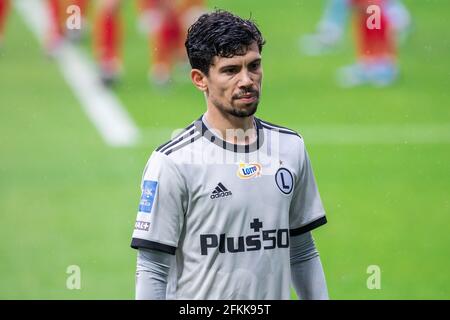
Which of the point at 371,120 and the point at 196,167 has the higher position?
the point at 371,120

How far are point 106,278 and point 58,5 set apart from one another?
402 inches

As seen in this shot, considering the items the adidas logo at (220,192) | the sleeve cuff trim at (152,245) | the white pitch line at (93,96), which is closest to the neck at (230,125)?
the adidas logo at (220,192)

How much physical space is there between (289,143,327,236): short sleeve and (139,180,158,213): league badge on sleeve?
0.65 metres

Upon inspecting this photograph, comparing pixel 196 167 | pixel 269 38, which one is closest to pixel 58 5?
pixel 269 38

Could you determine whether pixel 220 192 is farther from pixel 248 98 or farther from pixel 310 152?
pixel 310 152

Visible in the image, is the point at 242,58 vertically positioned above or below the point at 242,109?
above

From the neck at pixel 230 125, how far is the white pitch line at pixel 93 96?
33.7 ft

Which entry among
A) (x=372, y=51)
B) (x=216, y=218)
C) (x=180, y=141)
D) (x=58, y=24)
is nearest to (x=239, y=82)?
(x=180, y=141)

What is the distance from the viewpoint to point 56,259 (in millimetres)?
10703

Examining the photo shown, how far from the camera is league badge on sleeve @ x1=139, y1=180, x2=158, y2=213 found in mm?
5023

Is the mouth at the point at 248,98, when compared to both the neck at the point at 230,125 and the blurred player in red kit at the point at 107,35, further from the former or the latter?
the blurred player in red kit at the point at 107,35

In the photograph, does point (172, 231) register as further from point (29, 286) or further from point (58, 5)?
point (58, 5)

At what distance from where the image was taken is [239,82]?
200 inches

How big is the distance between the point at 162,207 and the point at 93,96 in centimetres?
1334
